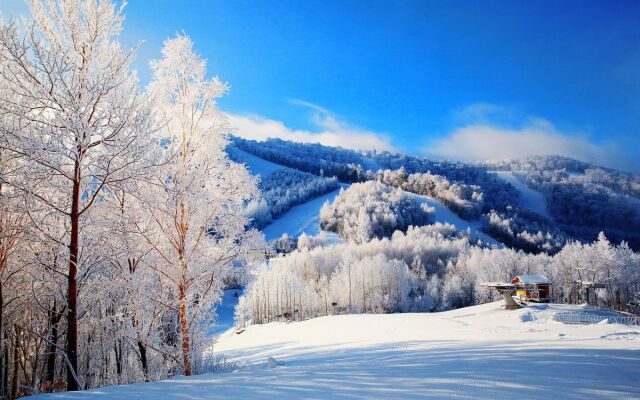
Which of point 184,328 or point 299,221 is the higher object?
point 299,221

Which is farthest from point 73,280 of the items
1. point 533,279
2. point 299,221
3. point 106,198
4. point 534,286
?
point 299,221

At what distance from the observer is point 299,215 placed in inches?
5792

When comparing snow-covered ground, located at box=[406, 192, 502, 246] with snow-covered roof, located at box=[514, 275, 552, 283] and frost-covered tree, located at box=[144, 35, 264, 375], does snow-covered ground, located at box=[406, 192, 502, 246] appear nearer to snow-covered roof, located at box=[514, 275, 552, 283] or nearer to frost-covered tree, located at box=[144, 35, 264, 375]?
snow-covered roof, located at box=[514, 275, 552, 283]

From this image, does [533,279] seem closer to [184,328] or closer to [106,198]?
[184,328]

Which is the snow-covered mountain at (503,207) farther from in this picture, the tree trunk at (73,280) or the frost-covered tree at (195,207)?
the tree trunk at (73,280)

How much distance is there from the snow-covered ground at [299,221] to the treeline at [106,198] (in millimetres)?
110614

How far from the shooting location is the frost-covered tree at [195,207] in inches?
409

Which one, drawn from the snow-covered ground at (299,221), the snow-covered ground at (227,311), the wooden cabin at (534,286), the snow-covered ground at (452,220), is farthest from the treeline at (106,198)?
the snow-covered ground at (452,220)

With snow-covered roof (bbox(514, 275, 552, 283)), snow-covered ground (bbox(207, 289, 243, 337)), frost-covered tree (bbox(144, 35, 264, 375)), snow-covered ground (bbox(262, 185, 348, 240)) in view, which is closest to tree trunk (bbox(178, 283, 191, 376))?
frost-covered tree (bbox(144, 35, 264, 375))

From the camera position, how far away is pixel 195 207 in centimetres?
1008

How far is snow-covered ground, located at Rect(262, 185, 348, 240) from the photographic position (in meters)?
131

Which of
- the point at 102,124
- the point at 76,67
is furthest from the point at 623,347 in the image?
the point at 76,67

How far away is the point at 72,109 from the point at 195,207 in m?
3.91

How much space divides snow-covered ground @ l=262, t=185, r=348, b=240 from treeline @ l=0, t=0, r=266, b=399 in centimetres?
11061
